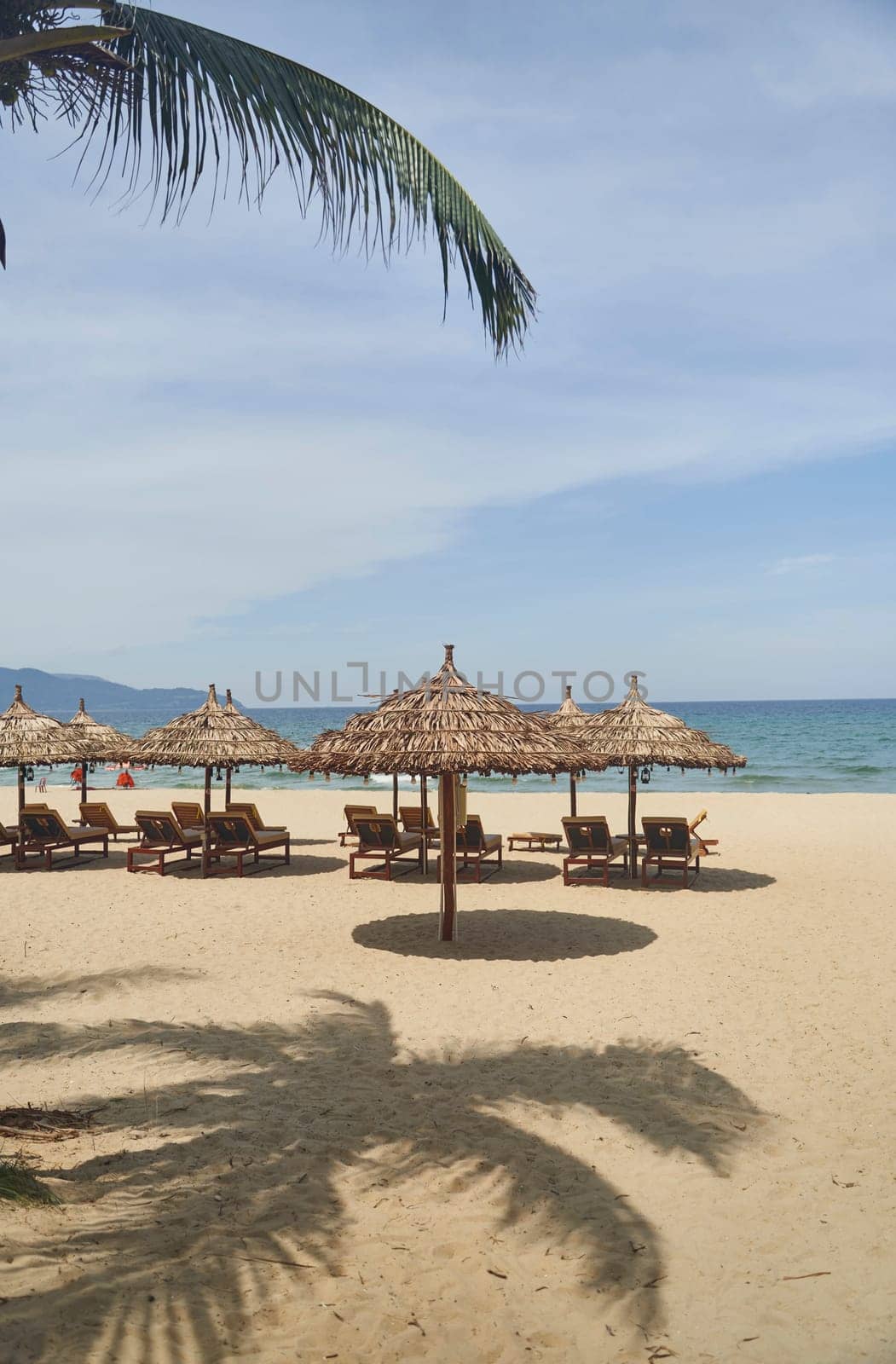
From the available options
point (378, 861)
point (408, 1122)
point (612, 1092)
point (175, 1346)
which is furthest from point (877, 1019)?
point (378, 861)

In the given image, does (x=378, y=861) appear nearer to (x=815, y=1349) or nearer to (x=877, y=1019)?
(x=877, y=1019)

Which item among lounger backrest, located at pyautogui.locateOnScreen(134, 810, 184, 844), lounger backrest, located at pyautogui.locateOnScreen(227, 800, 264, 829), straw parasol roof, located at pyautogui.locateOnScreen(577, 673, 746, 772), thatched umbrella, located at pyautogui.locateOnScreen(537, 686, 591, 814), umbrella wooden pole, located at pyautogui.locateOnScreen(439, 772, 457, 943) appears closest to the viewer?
umbrella wooden pole, located at pyautogui.locateOnScreen(439, 772, 457, 943)

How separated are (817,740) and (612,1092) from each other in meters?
60.7

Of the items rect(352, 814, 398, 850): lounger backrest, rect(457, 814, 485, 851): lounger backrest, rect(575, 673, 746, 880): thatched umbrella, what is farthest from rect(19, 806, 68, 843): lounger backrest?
rect(575, 673, 746, 880): thatched umbrella

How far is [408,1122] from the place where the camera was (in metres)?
5.16

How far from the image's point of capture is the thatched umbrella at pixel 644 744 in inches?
477

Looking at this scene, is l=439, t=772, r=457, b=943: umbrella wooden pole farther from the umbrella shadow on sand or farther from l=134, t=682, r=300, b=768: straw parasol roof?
l=134, t=682, r=300, b=768: straw parasol roof

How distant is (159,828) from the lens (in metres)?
13.6

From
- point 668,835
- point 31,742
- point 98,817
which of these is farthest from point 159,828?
point 668,835

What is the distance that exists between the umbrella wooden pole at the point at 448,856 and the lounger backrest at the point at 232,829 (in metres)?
4.50

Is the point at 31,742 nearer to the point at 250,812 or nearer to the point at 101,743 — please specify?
the point at 101,743

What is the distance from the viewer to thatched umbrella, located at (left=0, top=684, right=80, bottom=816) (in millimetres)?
13961

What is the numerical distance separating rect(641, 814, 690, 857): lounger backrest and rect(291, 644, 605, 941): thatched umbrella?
3.09 meters

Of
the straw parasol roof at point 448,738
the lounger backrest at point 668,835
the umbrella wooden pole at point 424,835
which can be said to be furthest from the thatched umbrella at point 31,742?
the lounger backrest at point 668,835
